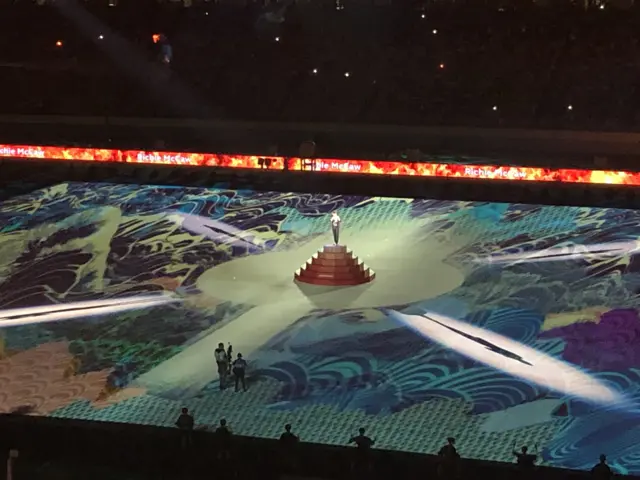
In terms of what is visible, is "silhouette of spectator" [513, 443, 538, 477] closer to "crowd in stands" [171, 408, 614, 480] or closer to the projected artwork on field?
"crowd in stands" [171, 408, 614, 480]

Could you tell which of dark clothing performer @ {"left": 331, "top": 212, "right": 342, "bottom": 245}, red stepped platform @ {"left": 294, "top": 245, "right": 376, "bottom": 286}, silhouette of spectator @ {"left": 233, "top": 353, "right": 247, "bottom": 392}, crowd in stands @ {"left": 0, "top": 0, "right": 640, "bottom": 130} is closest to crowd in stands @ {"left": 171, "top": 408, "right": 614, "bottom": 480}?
silhouette of spectator @ {"left": 233, "top": 353, "right": 247, "bottom": 392}

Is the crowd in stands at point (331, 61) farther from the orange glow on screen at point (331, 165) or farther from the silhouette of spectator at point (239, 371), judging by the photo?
the silhouette of spectator at point (239, 371)

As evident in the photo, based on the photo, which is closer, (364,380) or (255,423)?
(255,423)

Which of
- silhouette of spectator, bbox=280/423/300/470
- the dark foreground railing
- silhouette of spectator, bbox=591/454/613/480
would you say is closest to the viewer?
silhouette of spectator, bbox=591/454/613/480

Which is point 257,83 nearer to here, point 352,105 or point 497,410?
point 352,105

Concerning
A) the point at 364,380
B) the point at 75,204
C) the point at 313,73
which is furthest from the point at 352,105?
the point at 364,380

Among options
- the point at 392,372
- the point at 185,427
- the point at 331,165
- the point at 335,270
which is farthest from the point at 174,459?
the point at 331,165
